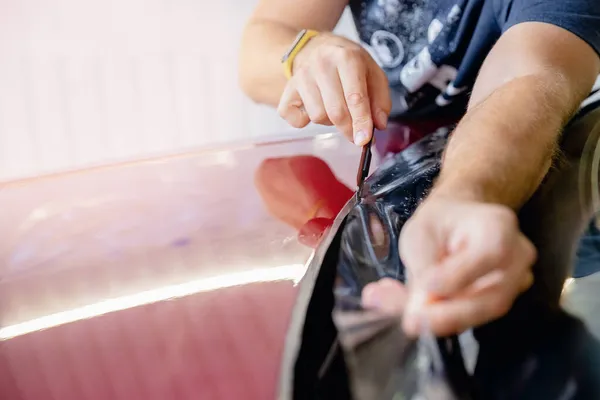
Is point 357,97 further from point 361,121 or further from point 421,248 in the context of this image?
point 421,248

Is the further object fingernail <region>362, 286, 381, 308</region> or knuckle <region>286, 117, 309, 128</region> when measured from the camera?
knuckle <region>286, 117, 309, 128</region>

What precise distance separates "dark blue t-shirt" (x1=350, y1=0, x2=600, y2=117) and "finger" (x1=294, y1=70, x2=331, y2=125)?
212 millimetres

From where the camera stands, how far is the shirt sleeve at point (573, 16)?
577mm

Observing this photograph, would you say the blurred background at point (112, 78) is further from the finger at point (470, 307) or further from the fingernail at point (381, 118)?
the finger at point (470, 307)

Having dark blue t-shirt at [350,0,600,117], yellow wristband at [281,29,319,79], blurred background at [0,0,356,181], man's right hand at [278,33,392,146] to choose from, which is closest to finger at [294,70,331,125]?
man's right hand at [278,33,392,146]

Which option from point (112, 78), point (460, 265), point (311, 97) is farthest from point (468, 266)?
point (112, 78)

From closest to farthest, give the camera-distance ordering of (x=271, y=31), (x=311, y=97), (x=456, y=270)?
(x=456, y=270) → (x=311, y=97) → (x=271, y=31)

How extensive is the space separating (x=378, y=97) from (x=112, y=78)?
0.60 m

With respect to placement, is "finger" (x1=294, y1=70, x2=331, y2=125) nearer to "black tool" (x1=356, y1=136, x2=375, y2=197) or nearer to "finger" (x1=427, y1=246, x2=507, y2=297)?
"black tool" (x1=356, y1=136, x2=375, y2=197)

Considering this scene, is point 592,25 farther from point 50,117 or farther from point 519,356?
point 50,117

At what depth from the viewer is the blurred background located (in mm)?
959

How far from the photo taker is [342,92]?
1.76 feet

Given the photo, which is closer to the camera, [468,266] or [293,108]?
[468,266]

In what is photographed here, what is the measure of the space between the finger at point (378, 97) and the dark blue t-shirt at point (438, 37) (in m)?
0.16
